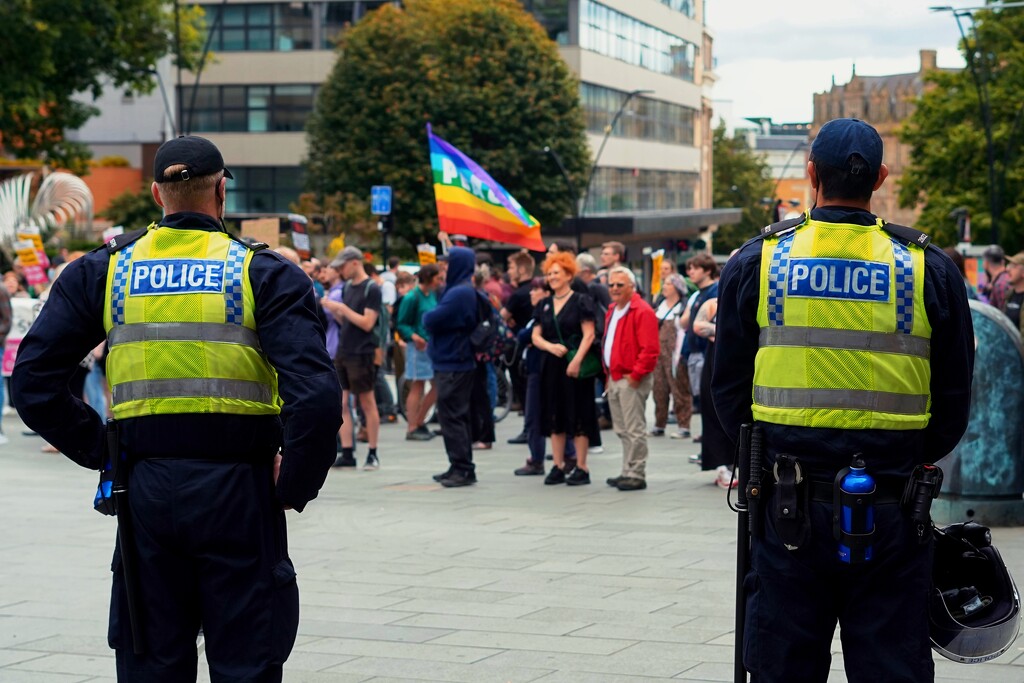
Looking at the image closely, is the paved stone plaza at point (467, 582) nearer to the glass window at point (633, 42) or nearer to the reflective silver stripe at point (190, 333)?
the reflective silver stripe at point (190, 333)

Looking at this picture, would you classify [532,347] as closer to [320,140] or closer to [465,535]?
[465,535]

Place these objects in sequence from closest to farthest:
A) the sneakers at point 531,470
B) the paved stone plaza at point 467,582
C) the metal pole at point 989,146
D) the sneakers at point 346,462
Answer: the paved stone plaza at point 467,582 < the sneakers at point 531,470 < the sneakers at point 346,462 < the metal pole at point 989,146

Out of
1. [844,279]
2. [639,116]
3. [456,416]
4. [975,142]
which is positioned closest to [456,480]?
[456,416]

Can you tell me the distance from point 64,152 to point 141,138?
2672 centimetres

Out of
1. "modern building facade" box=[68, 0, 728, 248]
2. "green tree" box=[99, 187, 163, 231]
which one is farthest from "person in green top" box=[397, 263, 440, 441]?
"modern building facade" box=[68, 0, 728, 248]

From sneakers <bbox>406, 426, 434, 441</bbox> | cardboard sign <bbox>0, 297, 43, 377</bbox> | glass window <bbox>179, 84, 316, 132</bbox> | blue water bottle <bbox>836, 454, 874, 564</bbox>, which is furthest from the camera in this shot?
glass window <bbox>179, 84, 316, 132</bbox>

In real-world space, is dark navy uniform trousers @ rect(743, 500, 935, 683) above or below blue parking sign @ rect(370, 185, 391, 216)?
below

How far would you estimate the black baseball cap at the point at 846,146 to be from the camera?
4.08 meters

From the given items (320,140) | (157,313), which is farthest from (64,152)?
(157,313)

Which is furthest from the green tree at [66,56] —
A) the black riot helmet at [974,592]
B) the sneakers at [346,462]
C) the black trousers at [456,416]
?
the black riot helmet at [974,592]

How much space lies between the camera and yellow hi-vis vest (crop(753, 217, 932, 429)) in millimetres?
4008

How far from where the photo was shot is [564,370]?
468 inches

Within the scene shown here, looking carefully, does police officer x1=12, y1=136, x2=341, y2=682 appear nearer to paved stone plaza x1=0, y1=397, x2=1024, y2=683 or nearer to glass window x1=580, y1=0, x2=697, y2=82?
paved stone plaza x1=0, y1=397, x2=1024, y2=683

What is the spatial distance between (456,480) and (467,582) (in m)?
3.97
